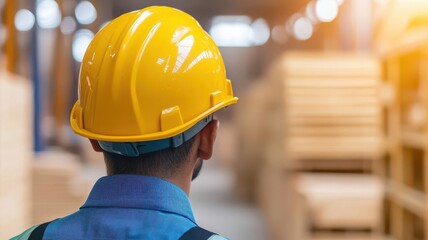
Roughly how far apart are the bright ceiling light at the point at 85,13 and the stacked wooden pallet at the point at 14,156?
45.7 ft

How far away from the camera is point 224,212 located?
11133 millimetres

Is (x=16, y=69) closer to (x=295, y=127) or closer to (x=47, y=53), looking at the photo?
(x=295, y=127)

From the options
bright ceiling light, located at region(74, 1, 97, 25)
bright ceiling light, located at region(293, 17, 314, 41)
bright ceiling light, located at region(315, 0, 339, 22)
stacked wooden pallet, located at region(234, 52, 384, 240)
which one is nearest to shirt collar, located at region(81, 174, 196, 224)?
stacked wooden pallet, located at region(234, 52, 384, 240)

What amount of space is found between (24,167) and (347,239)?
3.32 metres

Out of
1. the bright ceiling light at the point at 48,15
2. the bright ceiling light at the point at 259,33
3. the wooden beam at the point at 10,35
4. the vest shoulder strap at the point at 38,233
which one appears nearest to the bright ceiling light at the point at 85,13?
the bright ceiling light at the point at 48,15

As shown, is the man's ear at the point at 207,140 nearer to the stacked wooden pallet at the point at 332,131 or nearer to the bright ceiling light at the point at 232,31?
the stacked wooden pallet at the point at 332,131

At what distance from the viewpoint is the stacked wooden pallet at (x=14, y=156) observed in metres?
5.65

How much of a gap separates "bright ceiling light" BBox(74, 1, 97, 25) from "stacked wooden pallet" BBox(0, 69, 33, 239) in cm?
1393

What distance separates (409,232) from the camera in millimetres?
6184

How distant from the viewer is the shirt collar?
1413mm

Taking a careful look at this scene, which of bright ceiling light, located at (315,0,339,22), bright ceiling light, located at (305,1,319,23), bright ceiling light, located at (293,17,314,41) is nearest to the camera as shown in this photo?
bright ceiling light, located at (315,0,339,22)

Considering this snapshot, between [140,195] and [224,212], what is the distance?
982 cm

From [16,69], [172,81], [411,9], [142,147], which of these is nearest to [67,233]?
[142,147]

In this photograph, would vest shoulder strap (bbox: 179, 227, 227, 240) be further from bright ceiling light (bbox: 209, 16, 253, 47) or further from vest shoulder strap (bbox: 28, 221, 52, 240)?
bright ceiling light (bbox: 209, 16, 253, 47)
